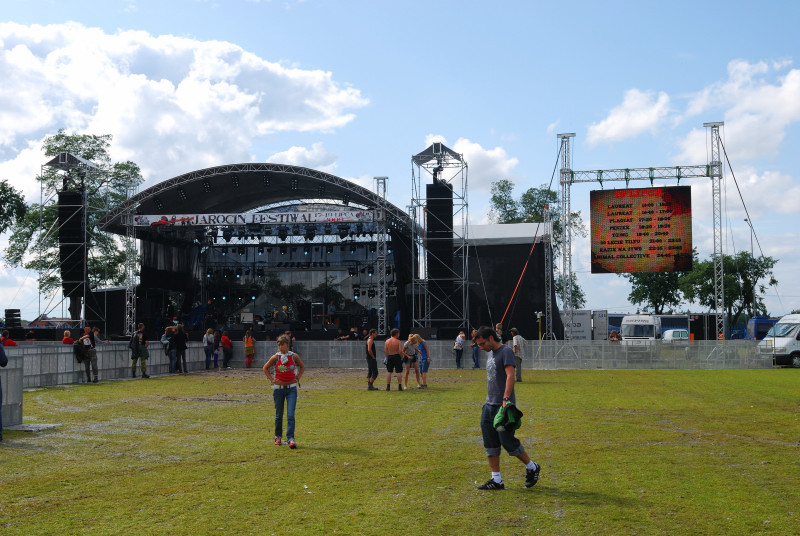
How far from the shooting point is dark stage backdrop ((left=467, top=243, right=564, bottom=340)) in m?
42.6

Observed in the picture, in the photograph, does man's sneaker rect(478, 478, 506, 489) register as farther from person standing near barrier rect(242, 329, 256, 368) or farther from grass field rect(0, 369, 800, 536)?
person standing near barrier rect(242, 329, 256, 368)

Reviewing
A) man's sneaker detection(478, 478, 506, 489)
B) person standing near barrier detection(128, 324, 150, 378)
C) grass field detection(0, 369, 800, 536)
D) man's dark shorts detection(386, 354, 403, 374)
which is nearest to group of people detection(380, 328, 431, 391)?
man's dark shorts detection(386, 354, 403, 374)

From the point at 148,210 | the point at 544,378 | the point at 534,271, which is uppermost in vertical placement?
Answer: the point at 148,210

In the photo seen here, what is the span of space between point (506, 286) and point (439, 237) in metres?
Answer: 7.00

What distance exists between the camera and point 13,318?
120ft

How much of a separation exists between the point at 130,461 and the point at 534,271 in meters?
34.8

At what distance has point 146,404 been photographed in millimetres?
16547

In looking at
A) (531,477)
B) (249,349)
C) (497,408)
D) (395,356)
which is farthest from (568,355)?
(497,408)

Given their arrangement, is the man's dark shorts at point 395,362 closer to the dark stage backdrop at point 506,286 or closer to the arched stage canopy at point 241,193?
the arched stage canopy at point 241,193

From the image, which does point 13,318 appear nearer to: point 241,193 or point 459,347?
point 241,193

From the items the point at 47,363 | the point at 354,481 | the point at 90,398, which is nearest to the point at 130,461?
the point at 354,481

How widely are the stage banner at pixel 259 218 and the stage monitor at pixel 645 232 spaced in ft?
35.3

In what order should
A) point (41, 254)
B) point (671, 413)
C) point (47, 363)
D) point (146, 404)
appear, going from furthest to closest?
point (41, 254) → point (47, 363) → point (146, 404) → point (671, 413)

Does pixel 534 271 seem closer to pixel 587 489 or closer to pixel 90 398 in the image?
pixel 90 398
